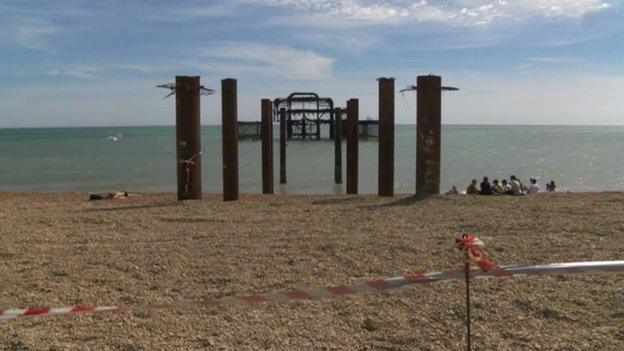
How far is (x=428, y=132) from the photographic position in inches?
454

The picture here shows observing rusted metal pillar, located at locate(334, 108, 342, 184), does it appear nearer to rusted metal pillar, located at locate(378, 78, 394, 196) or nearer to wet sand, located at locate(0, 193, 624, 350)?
rusted metal pillar, located at locate(378, 78, 394, 196)

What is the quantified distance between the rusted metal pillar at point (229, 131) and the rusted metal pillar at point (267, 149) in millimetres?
6110

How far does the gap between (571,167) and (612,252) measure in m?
36.0

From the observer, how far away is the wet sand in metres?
4.29

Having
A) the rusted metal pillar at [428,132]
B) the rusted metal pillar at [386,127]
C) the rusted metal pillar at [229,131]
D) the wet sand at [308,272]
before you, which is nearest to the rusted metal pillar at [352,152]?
the rusted metal pillar at [386,127]

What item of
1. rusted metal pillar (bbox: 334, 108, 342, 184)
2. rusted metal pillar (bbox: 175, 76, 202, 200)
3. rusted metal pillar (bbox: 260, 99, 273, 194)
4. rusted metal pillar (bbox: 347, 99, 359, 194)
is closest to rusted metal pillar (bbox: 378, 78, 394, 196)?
rusted metal pillar (bbox: 175, 76, 202, 200)

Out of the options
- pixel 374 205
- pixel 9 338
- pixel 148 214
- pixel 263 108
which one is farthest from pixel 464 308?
pixel 263 108

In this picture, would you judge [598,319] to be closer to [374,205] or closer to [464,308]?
[464,308]

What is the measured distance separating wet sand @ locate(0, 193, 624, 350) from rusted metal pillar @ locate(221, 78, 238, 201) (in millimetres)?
1191

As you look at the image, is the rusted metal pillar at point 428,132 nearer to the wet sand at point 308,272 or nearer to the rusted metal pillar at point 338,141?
the wet sand at point 308,272

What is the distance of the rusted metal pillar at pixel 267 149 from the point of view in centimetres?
1825

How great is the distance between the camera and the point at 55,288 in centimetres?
557

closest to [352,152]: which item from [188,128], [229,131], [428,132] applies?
[428,132]

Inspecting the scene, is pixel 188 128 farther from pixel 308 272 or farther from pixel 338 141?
pixel 338 141
